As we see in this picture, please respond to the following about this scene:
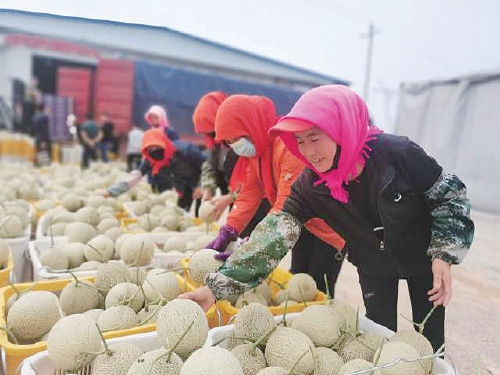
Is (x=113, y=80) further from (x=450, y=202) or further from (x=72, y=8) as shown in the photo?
(x=450, y=202)

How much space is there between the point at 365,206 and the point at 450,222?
320 millimetres

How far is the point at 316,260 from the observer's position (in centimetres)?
269

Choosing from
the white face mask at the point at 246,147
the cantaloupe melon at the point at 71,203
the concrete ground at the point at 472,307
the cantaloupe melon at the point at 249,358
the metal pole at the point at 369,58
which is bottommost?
the concrete ground at the point at 472,307

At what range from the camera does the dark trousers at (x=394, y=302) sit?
194 cm

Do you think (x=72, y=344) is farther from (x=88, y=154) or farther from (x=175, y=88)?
(x=175, y=88)

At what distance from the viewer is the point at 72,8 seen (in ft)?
7.46

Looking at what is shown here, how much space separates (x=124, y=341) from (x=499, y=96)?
7.38 m

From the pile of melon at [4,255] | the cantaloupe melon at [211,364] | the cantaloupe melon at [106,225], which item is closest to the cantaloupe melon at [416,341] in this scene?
the cantaloupe melon at [211,364]

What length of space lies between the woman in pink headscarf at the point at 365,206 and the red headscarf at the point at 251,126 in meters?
0.63

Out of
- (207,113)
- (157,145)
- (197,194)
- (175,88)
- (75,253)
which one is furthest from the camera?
(175,88)

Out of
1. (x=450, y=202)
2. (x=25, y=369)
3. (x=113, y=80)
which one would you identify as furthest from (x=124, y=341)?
(x=113, y=80)

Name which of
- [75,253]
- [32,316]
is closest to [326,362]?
[32,316]

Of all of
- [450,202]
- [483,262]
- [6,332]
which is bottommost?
[483,262]

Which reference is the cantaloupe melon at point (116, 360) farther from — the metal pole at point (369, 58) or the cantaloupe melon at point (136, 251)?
the metal pole at point (369, 58)
